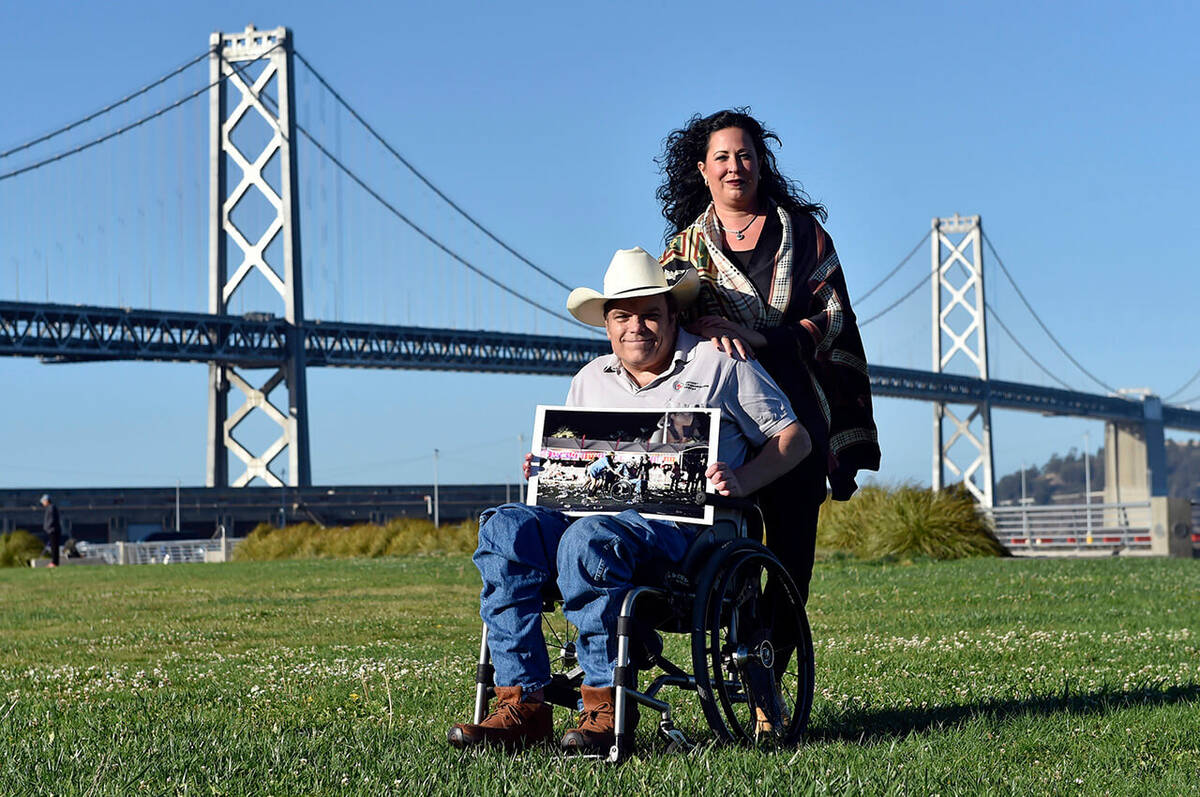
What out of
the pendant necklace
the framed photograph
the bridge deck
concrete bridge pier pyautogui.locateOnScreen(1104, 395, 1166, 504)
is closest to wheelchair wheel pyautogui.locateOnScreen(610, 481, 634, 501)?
the framed photograph

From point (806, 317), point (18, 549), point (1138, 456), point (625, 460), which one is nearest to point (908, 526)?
point (806, 317)

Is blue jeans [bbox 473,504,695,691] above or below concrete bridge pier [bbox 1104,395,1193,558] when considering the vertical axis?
below

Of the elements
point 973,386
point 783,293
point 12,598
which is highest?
point 973,386

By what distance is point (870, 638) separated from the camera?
22.6ft

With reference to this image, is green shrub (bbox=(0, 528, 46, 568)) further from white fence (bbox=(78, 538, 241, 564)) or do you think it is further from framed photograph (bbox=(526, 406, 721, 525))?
framed photograph (bbox=(526, 406, 721, 525))

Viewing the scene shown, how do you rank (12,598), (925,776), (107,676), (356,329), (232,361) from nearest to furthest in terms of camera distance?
1. (925,776)
2. (107,676)
3. (12,598)
4. (232,361)
5. (356,329)

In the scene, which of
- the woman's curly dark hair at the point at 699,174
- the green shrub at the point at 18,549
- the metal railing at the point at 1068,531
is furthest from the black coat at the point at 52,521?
the woman's curly dark hair at the point at 699,174

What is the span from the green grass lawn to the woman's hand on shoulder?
3.14 ft

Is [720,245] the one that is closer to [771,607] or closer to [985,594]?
[771,607]

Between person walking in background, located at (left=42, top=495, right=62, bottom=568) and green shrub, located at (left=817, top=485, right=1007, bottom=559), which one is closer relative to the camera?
green shrub, located at (left=817, top=485, right=1007, bottom=559)

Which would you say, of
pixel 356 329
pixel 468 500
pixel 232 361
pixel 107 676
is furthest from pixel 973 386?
pixel 107 676

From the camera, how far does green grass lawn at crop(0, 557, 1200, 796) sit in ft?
9.88

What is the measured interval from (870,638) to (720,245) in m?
3.23

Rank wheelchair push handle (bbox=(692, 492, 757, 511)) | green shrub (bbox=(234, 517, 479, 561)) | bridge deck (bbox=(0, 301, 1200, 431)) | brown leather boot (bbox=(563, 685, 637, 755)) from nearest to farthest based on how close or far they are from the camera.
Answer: brown leather boot (bbox=(563, 685, 637, 755)) < wheelchair push handle (bbox=(692, 492, 757, 511)) < green shrub (bbox=(234, 517, 479, 561)) < bridge deck (bbox=(0, 301, 1200, 431))
